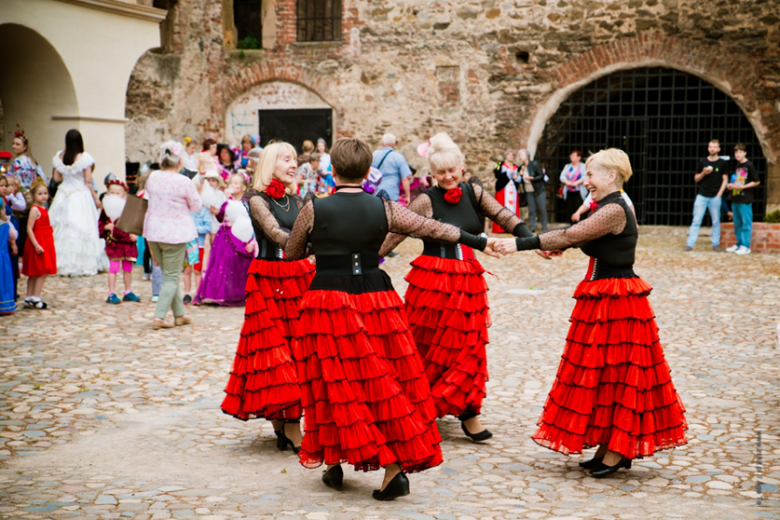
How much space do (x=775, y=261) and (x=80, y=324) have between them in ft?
31.8

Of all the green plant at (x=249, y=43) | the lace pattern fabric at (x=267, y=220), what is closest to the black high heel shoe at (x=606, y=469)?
the lace pattern fabric at (x=267, y=220)

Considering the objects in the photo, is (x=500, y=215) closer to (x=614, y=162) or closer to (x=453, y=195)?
(x=453, y=195)

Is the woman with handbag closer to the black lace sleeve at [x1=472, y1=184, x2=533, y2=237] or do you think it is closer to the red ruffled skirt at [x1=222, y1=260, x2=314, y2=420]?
the red ruffled skirt at [x1=222, y1=260, x2=314, y2=420]

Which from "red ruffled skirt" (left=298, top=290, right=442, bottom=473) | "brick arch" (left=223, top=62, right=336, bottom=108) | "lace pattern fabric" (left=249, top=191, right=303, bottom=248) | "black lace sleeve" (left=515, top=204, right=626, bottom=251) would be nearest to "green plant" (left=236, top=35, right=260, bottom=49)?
"brick arch" (left=223, top=62, right=336, bottom=108)

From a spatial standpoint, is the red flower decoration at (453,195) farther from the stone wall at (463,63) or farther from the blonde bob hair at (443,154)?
the stone wall at (463,63)

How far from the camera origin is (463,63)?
17.3m

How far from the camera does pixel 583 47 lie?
16.6 meters

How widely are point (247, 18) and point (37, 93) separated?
830 cm

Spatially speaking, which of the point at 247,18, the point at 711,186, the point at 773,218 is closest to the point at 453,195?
the point at 711,186

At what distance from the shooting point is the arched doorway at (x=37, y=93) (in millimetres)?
12391

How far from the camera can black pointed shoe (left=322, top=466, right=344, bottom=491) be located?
12.5ft

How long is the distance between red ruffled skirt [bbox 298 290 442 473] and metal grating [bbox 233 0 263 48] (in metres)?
16.9

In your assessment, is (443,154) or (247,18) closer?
(443,154)

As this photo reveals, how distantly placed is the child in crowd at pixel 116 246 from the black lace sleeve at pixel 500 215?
5.33 metres
